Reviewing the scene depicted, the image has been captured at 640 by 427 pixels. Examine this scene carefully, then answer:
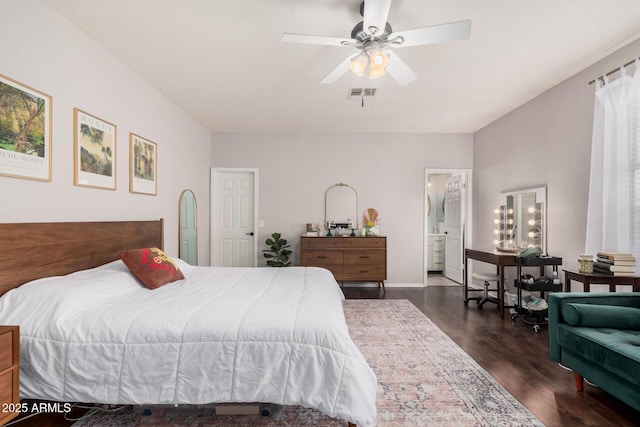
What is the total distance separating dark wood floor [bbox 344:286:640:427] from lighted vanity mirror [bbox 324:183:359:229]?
5.69ft

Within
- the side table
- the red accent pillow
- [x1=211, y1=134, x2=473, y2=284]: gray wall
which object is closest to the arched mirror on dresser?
[x1=211, y1=134, x2=473, y2=284]: gray wall

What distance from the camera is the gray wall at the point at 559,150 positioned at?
3104mm

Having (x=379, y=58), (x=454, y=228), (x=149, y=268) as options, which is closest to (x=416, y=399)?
(x=149, y=268)

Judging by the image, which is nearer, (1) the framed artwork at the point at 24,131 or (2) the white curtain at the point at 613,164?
(1) the framed artwork at the point at 24,131

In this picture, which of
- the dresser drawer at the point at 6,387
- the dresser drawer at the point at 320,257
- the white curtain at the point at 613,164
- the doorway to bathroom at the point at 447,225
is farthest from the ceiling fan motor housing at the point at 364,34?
the doorway to bathroom at the point at 447,225

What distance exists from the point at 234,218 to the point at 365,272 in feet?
7.72

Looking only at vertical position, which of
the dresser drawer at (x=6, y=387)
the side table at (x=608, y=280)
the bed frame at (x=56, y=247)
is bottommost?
the dresser drawer at (x=6, y=387)

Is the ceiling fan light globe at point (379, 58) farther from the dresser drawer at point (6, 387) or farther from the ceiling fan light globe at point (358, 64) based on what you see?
the dresser drawer at point (6, 387)

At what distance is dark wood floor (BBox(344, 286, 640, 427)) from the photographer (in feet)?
6.20

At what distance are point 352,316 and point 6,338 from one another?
2.95 m

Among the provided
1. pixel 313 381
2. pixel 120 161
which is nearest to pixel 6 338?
pixel 313 381

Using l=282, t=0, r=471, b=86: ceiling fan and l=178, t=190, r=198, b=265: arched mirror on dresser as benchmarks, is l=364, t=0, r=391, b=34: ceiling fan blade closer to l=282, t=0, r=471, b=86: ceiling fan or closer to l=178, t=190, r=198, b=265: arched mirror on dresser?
l=282, t=0, r=471, b=86: ceiling fan

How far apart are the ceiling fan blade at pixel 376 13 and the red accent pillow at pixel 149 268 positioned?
226cm

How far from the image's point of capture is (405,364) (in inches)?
99.5
